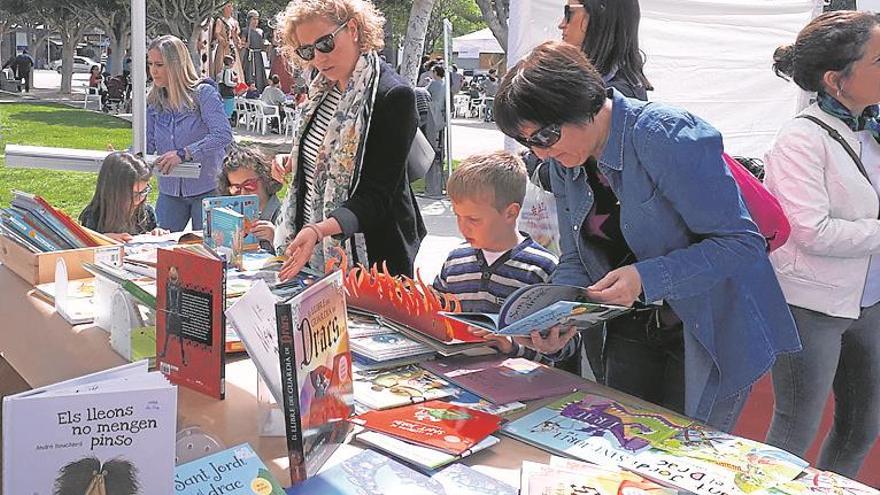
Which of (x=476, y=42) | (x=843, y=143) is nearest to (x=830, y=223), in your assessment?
(x=843, y=143)

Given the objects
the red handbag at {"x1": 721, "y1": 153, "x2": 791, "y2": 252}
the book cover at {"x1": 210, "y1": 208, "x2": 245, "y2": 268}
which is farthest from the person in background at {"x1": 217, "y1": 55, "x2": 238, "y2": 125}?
the red handbag at {"x1": 721, "y1": 153, "x2": 791, "y2": 252}

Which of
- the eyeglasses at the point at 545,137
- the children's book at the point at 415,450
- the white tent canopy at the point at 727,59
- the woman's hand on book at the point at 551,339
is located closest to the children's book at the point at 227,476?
the children's book at the point at 415,450

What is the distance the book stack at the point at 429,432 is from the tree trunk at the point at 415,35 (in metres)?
8.58

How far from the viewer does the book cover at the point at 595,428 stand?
4.52ft

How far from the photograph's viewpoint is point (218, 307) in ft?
5.05

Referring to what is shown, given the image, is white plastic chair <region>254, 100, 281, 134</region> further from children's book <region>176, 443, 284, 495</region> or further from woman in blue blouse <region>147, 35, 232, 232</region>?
children's book <region>176, 443, 284, 495</region>

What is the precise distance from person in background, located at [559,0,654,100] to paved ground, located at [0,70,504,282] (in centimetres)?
88

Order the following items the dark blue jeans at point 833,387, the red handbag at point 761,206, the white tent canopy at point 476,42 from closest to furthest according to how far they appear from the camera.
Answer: the red handbag at point 761,206
the dark blue jeans at point 833,387
the white tent canopy at point 476,42

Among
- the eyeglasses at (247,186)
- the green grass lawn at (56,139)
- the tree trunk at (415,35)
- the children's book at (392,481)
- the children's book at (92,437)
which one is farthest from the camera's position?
the tree trunk at (415,35)

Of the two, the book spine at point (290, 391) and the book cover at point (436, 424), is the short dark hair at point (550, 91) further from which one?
the book spine at point (290, 391)

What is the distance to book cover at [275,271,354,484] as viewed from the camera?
1.20m

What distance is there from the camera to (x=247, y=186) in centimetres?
351

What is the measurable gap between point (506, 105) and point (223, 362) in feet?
2.31

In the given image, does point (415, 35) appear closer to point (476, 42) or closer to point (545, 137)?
point (545, 137)
